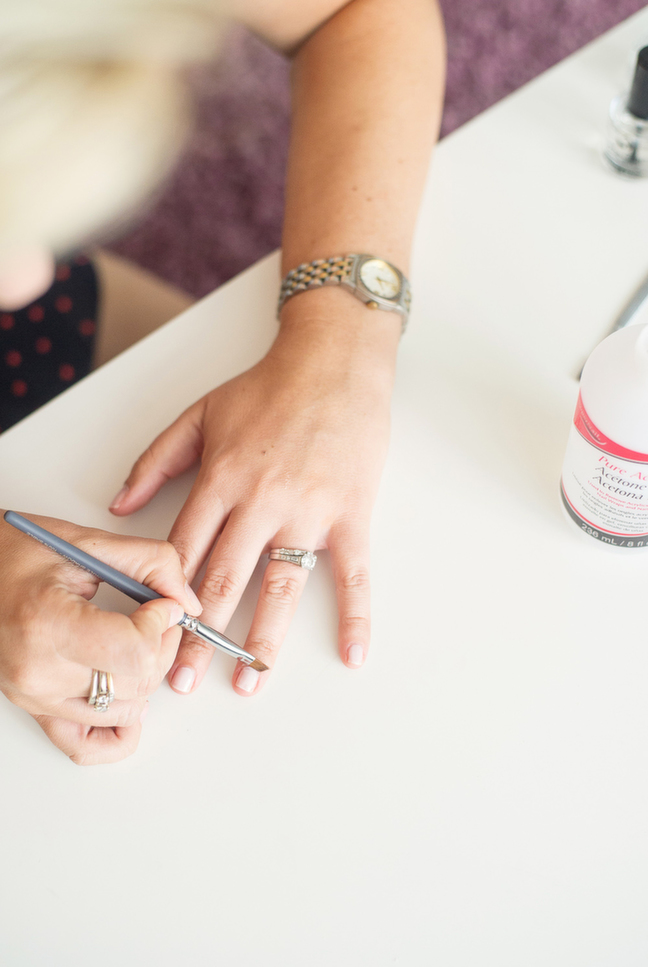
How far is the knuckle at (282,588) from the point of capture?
519 mm

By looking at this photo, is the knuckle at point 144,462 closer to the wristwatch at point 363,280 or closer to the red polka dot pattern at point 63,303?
the wristwatch at point 363,280

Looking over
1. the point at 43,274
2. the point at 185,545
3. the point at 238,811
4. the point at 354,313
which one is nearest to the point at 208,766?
the point at 238,811

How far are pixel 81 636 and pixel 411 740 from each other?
0.22 metres

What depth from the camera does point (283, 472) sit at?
1.82 feet

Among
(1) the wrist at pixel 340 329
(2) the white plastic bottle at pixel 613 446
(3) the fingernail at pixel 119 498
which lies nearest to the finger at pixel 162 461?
(3) the fingernail at pixel 119 498

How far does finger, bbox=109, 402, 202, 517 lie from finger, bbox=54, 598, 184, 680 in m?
0.13

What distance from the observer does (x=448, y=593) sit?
0.52 metres

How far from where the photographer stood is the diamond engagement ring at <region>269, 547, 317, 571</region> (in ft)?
1.75

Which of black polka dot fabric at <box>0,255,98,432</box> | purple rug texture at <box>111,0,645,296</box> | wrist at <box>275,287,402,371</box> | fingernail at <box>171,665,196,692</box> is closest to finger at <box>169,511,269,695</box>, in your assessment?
fingernail at <box>171,665,196,692</box>

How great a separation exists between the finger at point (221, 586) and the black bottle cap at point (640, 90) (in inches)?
19.7

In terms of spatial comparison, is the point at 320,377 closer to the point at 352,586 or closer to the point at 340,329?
the point at 340,329

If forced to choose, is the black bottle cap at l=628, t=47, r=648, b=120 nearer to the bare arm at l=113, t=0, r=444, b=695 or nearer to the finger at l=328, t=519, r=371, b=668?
the bare arm at l=113, t=0, r=444, b=695

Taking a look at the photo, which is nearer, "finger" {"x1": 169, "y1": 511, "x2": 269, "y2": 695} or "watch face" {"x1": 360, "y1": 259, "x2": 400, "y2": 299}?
"finger" {"x1": 169, "y1": 511, "x2": 269, "y2": 695}

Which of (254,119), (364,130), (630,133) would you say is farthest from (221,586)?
(254,119)
